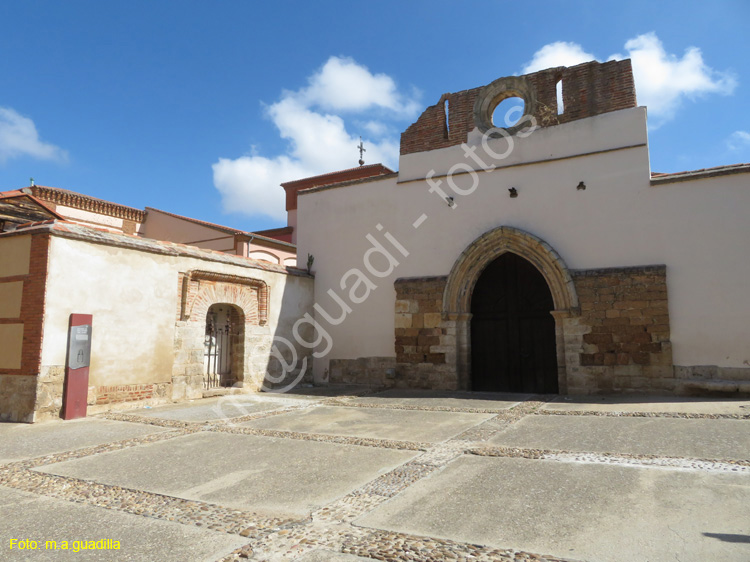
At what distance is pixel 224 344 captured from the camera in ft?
31.3

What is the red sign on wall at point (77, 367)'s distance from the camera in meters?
6.34

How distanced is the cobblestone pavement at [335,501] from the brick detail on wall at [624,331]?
6.94 feet

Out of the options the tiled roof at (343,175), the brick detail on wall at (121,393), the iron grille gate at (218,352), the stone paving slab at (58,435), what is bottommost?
the stone paving slab at (58,435)

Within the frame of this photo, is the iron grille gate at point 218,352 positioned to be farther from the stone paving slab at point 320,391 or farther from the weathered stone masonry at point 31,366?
the weathered stone masonry at point 31,366

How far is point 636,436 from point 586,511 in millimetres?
2397

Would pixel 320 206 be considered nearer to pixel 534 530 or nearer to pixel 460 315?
pixel 460 315

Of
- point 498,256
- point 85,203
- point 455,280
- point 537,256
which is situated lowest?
point 455,280

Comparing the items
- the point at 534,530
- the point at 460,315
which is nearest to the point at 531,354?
the point at 460,315

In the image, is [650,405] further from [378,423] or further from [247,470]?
Result: [247,470]

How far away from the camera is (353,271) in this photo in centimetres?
1069

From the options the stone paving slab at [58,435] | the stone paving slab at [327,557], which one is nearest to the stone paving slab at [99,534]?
the stone paving slab at [327,557]

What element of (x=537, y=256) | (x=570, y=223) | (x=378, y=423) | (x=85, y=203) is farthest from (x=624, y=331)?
(x=85, y=203)

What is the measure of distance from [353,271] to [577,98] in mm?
5626

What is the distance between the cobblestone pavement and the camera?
2.37 meters
